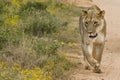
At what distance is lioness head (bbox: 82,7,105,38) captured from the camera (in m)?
11.3

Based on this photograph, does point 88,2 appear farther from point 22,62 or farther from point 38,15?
point 22,62

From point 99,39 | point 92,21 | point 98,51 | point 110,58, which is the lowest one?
point 110,58

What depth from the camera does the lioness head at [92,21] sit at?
37.1 ft

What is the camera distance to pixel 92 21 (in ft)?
37.3

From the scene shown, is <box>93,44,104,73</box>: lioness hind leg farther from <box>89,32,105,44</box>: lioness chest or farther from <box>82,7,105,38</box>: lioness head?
<box>82,7,105,38</box>: lioness head

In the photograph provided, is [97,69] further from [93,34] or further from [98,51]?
[93,34]

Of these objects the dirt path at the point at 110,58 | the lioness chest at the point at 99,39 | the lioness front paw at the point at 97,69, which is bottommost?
the dirt path at the point at 110,58

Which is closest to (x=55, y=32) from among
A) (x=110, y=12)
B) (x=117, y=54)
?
(x=117, y=54)

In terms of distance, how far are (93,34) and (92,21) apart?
10.3 inches

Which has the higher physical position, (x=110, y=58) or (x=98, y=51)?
(x=98, y=51)

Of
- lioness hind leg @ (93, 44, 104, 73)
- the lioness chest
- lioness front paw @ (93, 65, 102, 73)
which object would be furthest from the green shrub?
lioness front paw @ (93, 65, 102, 73)

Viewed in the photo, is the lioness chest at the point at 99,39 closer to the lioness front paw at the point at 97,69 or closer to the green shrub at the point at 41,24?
the lioness front paw at the point at 97,69

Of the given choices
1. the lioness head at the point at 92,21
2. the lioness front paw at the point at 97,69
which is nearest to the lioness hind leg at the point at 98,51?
the lioness front paw at the point at 97,69

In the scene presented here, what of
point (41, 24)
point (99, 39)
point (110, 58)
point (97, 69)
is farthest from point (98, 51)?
point (41, 24)
